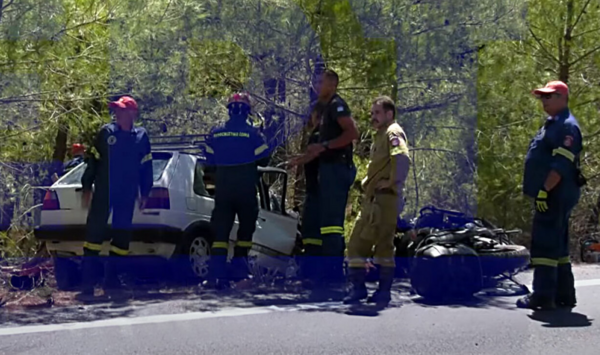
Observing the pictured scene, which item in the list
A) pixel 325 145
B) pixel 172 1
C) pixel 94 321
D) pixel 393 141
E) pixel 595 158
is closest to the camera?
pixel 94 321

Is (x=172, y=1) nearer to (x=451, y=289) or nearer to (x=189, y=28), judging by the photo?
(x=189, y=28)

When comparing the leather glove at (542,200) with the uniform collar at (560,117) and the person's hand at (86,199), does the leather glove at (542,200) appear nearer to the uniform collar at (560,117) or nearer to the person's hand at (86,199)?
the uniform collar at (560,117)

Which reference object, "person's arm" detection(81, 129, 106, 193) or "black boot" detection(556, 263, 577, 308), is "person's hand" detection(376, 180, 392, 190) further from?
"person's arm" detection(81, 129, 106, 193)

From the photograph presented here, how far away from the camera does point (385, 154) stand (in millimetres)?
6727

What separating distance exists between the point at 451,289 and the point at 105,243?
315 centimetres

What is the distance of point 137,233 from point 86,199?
58 cm

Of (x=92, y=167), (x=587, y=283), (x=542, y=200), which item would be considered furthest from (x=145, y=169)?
(x=587, y=283)

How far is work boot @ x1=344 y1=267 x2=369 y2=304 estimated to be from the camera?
6.61 metres

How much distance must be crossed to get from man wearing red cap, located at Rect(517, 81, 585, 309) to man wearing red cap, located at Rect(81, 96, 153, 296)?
11.5 feet

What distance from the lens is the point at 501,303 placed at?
6.80m

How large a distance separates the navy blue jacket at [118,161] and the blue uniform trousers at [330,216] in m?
1.62

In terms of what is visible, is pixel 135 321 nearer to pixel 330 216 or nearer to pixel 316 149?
pixel 330 216

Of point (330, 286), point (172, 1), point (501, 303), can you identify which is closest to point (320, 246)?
point (330, 286)

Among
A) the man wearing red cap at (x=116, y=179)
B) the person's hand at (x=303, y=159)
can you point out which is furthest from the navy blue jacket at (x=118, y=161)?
the person's hand at (x=303, y=159)
